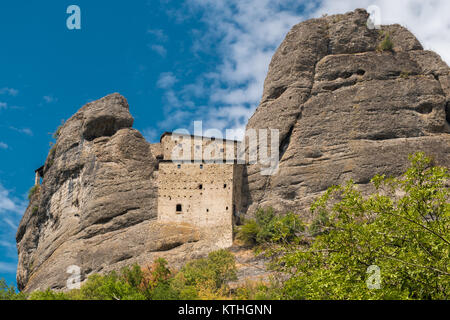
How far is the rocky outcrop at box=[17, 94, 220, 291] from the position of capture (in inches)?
1676

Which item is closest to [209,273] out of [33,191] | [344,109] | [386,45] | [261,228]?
[261,228]

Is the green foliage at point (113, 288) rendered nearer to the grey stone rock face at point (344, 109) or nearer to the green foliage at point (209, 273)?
the green foliage at point (209, 273)

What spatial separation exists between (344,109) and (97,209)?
20854 millimetres

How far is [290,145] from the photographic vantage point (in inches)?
1799

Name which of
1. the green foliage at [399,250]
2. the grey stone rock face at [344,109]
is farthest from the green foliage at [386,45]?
the green foliage at [399,250]

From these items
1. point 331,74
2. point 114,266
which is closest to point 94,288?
point 114,266

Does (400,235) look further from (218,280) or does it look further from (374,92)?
(374,92)

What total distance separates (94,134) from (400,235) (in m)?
34.7

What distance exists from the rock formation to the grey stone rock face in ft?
0.27

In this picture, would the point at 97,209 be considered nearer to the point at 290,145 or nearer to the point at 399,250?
the point at 290,145

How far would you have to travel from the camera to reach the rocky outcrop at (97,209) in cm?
4256

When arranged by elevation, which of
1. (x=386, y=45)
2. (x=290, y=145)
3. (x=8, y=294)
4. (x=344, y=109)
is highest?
(x=386, y=45)

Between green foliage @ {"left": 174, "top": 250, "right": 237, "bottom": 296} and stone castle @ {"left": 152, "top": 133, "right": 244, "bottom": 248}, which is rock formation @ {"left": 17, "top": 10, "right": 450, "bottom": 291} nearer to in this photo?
stone castle @ {"left": 152, "top": 133, "right": 244, "bottom": 248}
